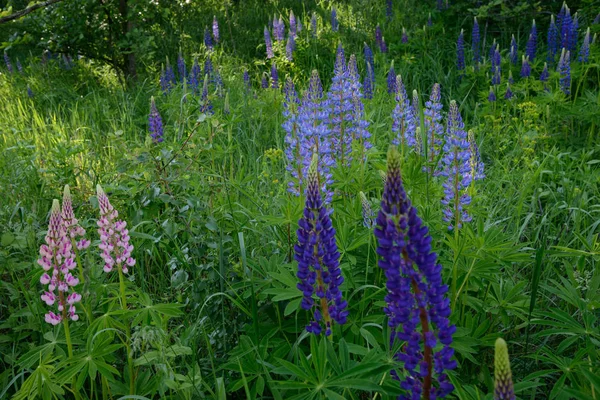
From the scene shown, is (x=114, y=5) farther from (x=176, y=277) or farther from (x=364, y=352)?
(x=364, y=352)

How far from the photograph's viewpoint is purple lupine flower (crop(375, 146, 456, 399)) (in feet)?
3.85

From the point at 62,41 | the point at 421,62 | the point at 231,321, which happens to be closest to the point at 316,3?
the point at 421,62

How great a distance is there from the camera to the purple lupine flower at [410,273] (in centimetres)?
117

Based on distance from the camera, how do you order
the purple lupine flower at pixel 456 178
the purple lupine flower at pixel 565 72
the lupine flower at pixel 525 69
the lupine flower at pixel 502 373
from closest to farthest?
1. the lupine flower at pixel 502 373
2. the purple lupine flower at pixel 456 178
3. the purple lupine flower at pixel 565 72
4. the lupine flower at pixel 525 69

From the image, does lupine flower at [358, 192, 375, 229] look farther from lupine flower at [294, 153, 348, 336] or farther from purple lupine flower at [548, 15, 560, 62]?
purple lupine flower at [548, 15, 560, 62]

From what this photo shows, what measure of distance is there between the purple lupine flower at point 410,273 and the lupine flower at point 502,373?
0.21 m

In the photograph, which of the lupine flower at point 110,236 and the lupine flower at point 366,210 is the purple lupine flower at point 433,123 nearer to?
the lupine flower at point 366,210

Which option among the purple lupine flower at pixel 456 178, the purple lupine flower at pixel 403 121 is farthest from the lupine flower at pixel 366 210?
the purple lupine flower at pixel 403 121

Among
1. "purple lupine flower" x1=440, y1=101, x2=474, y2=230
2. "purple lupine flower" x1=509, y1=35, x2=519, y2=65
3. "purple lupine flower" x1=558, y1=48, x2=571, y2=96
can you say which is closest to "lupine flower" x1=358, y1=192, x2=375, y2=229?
"purple lupine flower" x1=440, y1=101, x2=474, y2=230

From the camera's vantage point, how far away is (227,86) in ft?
19.4

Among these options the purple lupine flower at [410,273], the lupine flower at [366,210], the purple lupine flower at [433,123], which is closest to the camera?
the purple lupine flower at [410,273]

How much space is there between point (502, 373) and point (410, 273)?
0.27 meters

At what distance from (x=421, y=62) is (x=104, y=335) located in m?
5.00

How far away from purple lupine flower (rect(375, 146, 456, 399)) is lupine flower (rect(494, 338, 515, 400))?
21cm
